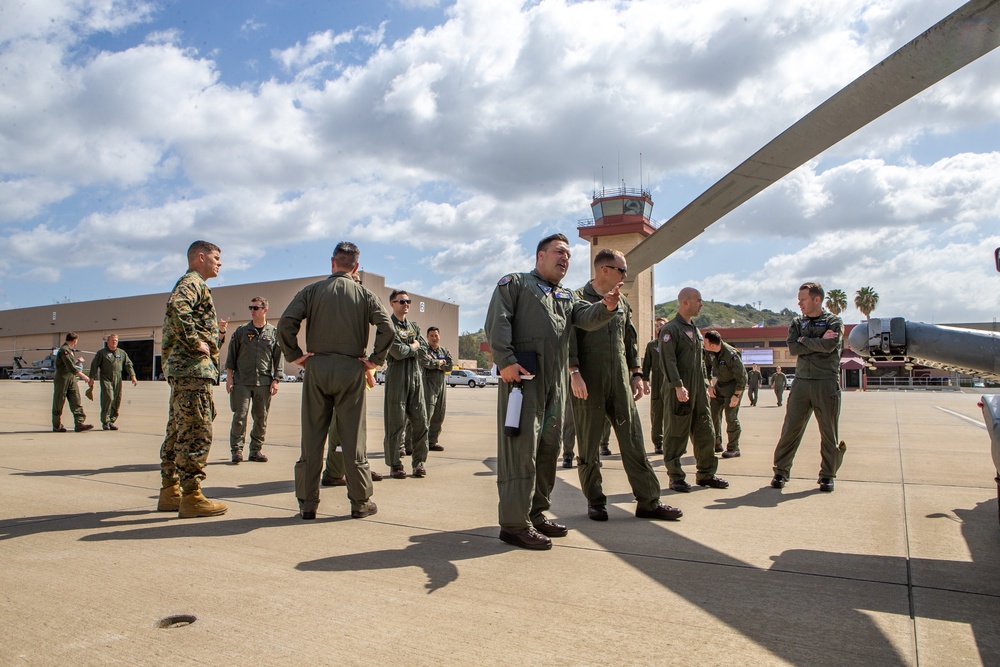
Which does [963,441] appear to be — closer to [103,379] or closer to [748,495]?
[748,495]

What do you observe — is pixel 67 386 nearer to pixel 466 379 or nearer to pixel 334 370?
pixel 334 370

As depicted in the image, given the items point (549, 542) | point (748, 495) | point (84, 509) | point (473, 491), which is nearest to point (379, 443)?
point (473, 491)

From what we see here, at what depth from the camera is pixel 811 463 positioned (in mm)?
Answer: 7520

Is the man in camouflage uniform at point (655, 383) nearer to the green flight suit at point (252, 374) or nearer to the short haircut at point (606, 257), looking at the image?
the short haircut at point (606, 257)

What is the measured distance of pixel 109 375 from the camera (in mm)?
11008

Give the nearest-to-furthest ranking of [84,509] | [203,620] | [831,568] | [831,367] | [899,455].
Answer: [203,620] < [831,568] < [84,509] < [831,367] < [899,455]

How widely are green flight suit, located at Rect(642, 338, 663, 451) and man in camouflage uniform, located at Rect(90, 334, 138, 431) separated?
28.6ft

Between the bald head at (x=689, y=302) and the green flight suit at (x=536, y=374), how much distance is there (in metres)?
2.08

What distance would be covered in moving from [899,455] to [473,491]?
581 cm

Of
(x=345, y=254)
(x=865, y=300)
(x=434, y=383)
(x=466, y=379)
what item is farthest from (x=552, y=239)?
(x=865, y=300)

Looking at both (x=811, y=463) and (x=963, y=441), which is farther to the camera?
(x=963, y=441)

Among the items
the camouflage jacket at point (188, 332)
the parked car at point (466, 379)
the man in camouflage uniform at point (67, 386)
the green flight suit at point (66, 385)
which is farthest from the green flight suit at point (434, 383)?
the parked car at point (466, 379)

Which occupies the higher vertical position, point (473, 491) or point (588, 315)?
point (588, 315)

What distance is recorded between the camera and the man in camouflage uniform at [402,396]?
256 inches
